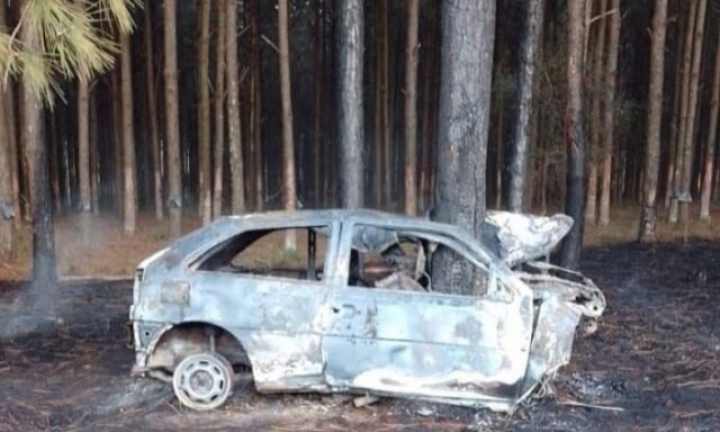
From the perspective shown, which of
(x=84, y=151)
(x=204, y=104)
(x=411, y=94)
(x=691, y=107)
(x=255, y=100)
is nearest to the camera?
(x=84, y=151)


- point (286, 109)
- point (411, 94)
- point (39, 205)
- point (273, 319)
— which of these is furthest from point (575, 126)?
point (39, 205)

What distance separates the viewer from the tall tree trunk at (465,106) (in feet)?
23.3

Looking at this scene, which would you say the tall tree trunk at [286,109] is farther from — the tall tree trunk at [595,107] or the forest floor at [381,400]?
the tall tree trunk at [595,107]

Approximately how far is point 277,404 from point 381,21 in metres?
11.8

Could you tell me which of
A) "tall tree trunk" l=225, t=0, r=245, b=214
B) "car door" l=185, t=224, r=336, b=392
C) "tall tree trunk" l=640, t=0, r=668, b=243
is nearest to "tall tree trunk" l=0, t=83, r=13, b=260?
"tall tree trunk" l=225, t=0, r=245, b=214

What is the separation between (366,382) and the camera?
5.69 metres

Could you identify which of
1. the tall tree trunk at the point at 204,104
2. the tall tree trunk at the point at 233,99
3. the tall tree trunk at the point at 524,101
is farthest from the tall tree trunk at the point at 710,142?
the tall tree trunk at the point at 204,104

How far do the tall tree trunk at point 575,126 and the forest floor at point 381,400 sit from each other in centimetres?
80

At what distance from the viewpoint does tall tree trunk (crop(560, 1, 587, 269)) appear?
9922 millimetres

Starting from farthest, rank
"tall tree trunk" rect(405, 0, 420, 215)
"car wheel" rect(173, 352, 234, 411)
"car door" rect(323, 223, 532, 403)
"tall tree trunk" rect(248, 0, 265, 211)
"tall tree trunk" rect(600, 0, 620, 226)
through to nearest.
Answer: "tall tree trunk" rect(248, 0, 265, 211)
"tall tree trunk" rect(600, 0, 620, 226)
"tall tree trunk" rect(405, 0, 420, 215)
"car wheel" rect(173, 352, 234, 411)
"car door" rect(323, 223, 532, 403)

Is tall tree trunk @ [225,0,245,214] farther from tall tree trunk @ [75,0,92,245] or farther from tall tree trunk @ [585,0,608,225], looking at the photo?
tall tree trunk @ [585,0,608,225]

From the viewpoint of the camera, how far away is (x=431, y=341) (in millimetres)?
5598

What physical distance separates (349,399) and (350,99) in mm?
5026

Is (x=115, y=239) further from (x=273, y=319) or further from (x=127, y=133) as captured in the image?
(x=273, y=319)
